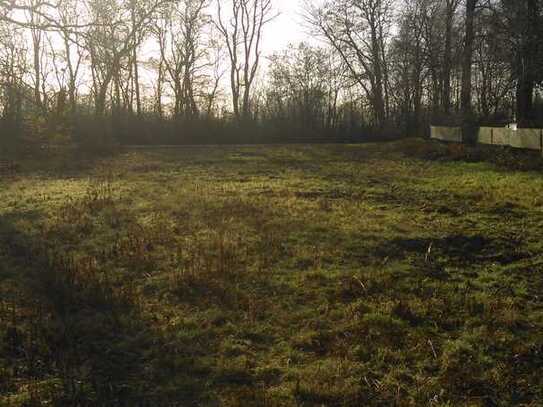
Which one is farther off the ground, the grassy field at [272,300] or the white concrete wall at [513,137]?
the white concrete wall at [513,137]

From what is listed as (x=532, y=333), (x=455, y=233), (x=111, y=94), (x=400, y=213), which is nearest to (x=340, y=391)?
(x=532, y=333)

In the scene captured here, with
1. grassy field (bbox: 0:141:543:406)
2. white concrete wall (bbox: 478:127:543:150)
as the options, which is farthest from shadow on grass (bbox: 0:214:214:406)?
white concrete wall (bbox: 478:127:543:150)

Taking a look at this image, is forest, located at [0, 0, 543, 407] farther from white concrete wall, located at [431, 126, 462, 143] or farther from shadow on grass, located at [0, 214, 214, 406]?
white concrete wall, located at [431, 126, 462, 143]

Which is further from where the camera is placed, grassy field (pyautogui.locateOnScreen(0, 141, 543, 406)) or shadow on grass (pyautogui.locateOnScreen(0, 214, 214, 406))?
grassy field (pyautogui.locateOnScreen(0, 141, 543, 406))

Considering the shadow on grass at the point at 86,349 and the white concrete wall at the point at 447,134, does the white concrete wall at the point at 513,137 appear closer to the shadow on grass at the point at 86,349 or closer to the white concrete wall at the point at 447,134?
the white concrete wall at the point at 447,134

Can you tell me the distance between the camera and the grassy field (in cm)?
409

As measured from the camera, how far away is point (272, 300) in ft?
19.2

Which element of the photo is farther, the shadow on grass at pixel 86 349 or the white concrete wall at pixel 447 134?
the white concrete wall at pixel 447 134

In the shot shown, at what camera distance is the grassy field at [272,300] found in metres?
4.09

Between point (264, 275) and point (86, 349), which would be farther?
point (264, 275)

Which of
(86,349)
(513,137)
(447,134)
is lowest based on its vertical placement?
(86,349)

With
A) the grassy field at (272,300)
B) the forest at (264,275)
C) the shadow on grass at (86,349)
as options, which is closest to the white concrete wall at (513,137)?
the forest at (264,275)

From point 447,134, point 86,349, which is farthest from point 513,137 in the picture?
point 86,349

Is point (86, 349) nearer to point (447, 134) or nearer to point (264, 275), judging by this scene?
point (264, 275)
